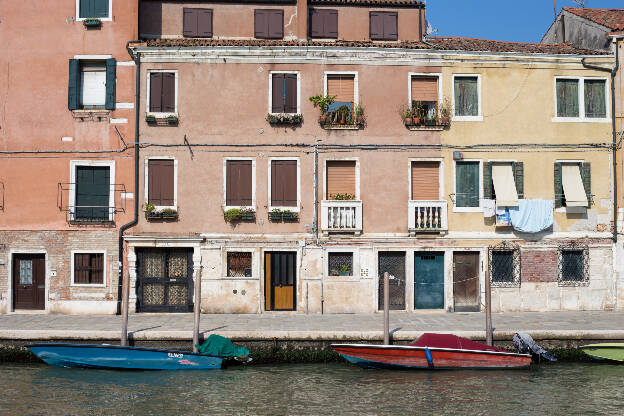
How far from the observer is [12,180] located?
21125mm

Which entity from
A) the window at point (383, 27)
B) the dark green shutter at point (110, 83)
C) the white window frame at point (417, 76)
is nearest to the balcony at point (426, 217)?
the white window frame at point (417, 76)

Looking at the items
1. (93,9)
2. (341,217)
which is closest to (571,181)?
(341,217)

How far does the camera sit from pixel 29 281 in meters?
21.1

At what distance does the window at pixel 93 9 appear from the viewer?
2127 centimetres

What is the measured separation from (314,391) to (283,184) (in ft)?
28.0

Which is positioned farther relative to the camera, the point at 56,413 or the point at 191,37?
the point at 191,37

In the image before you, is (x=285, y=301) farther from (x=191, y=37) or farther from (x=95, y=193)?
(x=191, y=37)

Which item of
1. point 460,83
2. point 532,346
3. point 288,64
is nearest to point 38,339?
point 288,64

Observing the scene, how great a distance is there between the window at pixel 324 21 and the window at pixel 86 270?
10762 millimetres

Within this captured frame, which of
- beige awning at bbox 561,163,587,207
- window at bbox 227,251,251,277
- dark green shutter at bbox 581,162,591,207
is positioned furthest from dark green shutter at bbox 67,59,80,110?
dark green shutter at bbox 581,162,591,207

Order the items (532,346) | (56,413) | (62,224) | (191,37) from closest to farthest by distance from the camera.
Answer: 1. (56,413)
2. (532,346)
3. (62,224)
4. (191,37)

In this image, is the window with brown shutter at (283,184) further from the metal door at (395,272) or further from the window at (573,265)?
the window at (573,265)

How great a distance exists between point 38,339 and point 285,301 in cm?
761

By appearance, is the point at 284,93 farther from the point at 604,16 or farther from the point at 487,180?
the point at 604,16
